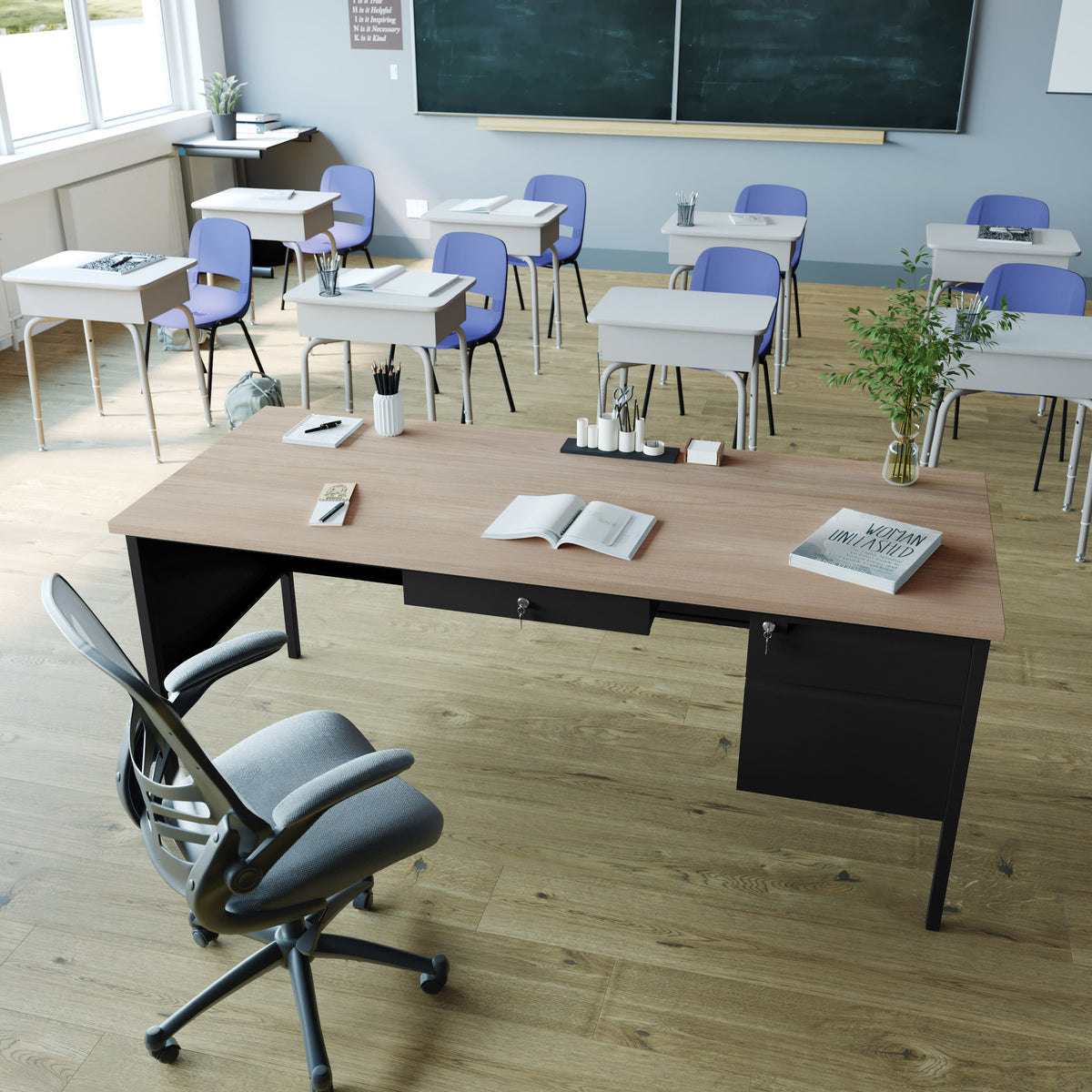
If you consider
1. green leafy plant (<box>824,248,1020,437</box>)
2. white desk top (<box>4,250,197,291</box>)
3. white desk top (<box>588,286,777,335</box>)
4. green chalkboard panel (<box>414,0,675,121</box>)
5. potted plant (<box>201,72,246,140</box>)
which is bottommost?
white desk top (<box>588,286,777,335</box>)

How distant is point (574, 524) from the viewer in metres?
2.44

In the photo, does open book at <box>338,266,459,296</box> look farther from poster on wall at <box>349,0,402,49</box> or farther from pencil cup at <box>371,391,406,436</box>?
poster on wall at <box>349,0,402,49</box>

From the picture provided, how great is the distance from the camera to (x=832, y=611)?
2146 mm

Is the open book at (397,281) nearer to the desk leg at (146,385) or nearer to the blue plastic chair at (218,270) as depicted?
the blue plastic chair at (218,270)

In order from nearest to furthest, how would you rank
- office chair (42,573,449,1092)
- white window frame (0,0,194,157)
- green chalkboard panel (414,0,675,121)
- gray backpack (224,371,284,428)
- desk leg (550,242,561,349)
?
office chair (42,573,449,1092) → gray backpack (224,371,284,428) → desk leg (550,242,561,349) → white window frame (0,0,194,157) → green chalkboard panel (414,0,675,121)

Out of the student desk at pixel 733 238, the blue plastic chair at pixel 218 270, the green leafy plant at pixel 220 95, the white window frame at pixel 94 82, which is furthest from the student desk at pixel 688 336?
the green leafy plant at pixel 220 95

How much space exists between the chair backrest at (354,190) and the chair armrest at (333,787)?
5.29 m

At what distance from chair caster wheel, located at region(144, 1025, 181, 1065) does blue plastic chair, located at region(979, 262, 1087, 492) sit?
386 centimetres

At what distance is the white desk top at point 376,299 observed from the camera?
14.1 ft

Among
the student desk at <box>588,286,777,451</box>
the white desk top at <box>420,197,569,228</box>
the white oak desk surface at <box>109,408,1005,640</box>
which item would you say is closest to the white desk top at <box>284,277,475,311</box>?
the student desk at <box>588,286,777,451</box>

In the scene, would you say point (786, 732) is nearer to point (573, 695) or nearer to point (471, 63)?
point (573, 695)

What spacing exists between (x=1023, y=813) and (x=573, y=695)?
125 cm

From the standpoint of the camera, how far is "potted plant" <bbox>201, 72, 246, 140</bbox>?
7340mm

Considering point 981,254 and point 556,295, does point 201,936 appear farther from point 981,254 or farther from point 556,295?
point 981,254
